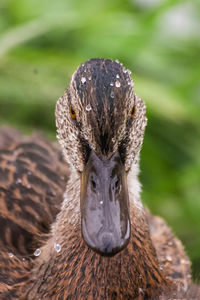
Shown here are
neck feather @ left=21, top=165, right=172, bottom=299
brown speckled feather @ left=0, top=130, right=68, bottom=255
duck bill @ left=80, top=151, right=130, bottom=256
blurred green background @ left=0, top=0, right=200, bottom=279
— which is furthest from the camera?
blurred green background @ left=0, top=0, right=200, bottom=279

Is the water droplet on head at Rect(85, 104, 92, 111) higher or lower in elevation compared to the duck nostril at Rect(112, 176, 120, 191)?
higher

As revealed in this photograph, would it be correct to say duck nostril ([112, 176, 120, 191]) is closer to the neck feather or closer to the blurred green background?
the neck feather

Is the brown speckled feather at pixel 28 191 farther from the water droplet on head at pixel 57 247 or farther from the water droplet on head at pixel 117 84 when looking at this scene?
the water droplet on head at pixel 117 84

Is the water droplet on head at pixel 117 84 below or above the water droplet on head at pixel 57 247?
above

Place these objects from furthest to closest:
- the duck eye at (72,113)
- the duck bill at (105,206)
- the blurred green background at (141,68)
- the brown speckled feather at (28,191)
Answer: the blurred green background at (141,68), the brown speckled feather at (28,191), the duck eye at (72,113), the duck bill at (105,206)

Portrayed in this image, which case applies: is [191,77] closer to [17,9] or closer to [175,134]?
[175,134]

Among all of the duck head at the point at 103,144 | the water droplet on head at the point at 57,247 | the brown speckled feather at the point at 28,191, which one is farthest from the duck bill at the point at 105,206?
the brown speckled feather at the point at 28,191

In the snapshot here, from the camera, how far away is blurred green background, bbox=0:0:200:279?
2.98 meters

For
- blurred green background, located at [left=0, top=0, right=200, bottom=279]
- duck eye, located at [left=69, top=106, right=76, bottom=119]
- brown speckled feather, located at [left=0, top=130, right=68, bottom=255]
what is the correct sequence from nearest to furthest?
1. duck eye, located at [left=69, top=106, right=76, bottom=119]
2. brown speckled feather, located at [left=0, top=130, right=68, bottom=255]
3. blurred green background, located at [left=0, top=0, right=200, bottom=279]

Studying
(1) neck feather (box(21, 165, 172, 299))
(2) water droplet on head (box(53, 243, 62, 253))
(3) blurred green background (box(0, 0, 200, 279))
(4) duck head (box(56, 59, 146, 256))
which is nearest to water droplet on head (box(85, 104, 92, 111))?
(4) duck head (box(56, 59, 146, 256))

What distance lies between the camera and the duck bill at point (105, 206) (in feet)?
5.48

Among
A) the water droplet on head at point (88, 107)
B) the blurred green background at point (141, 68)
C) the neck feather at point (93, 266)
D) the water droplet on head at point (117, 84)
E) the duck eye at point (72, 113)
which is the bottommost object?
the neck feather at point (93, 266)

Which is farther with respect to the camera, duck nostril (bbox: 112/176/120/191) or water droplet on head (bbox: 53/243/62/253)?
water droplet on head (bbox: 53/243/62/253)

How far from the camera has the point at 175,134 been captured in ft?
10.1
